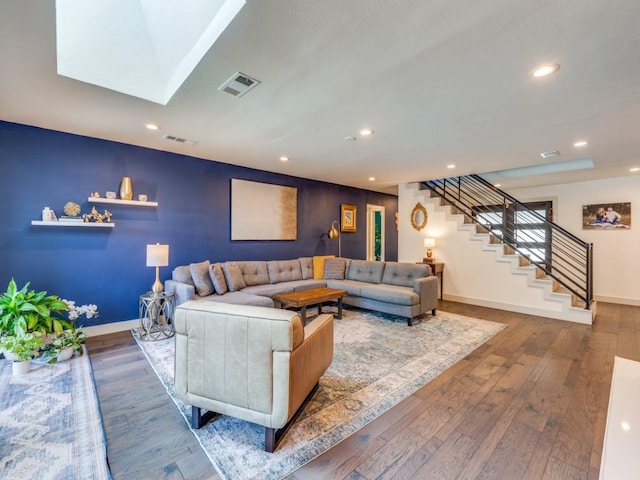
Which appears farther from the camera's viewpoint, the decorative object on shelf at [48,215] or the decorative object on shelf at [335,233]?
A: the decorative object on shelf at [335,233]

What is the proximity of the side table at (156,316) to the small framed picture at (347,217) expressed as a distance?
14.2 feet

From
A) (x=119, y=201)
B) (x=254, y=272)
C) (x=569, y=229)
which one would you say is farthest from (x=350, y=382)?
(x=569, y=229)

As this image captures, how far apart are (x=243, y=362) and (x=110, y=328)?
3.23m

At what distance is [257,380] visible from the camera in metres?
1.70

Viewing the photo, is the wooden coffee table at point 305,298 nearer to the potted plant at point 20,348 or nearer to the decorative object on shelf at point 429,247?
the decorative object on shelf at point 429,247

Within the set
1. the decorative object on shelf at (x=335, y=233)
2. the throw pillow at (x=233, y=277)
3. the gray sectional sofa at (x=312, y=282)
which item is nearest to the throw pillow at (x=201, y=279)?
the gray sectional sofa at (x=312, y=282)

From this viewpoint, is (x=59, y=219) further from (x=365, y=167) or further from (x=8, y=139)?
(x=365, y=167)

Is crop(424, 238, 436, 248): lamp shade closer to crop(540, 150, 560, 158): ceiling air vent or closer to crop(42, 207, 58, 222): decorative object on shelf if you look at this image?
crop(540, 150, 560, 158): ceiling air vent

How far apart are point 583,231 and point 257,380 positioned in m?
7.46

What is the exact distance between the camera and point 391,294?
442 centimetres

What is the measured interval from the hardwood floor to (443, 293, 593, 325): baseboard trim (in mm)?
1249

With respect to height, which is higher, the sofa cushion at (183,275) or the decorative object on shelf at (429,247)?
the decorative object on shelf at (429,247)

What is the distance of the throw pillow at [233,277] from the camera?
4516 millimetres

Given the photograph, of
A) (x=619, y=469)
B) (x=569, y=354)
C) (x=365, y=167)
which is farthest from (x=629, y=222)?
(x=619, y=469)
